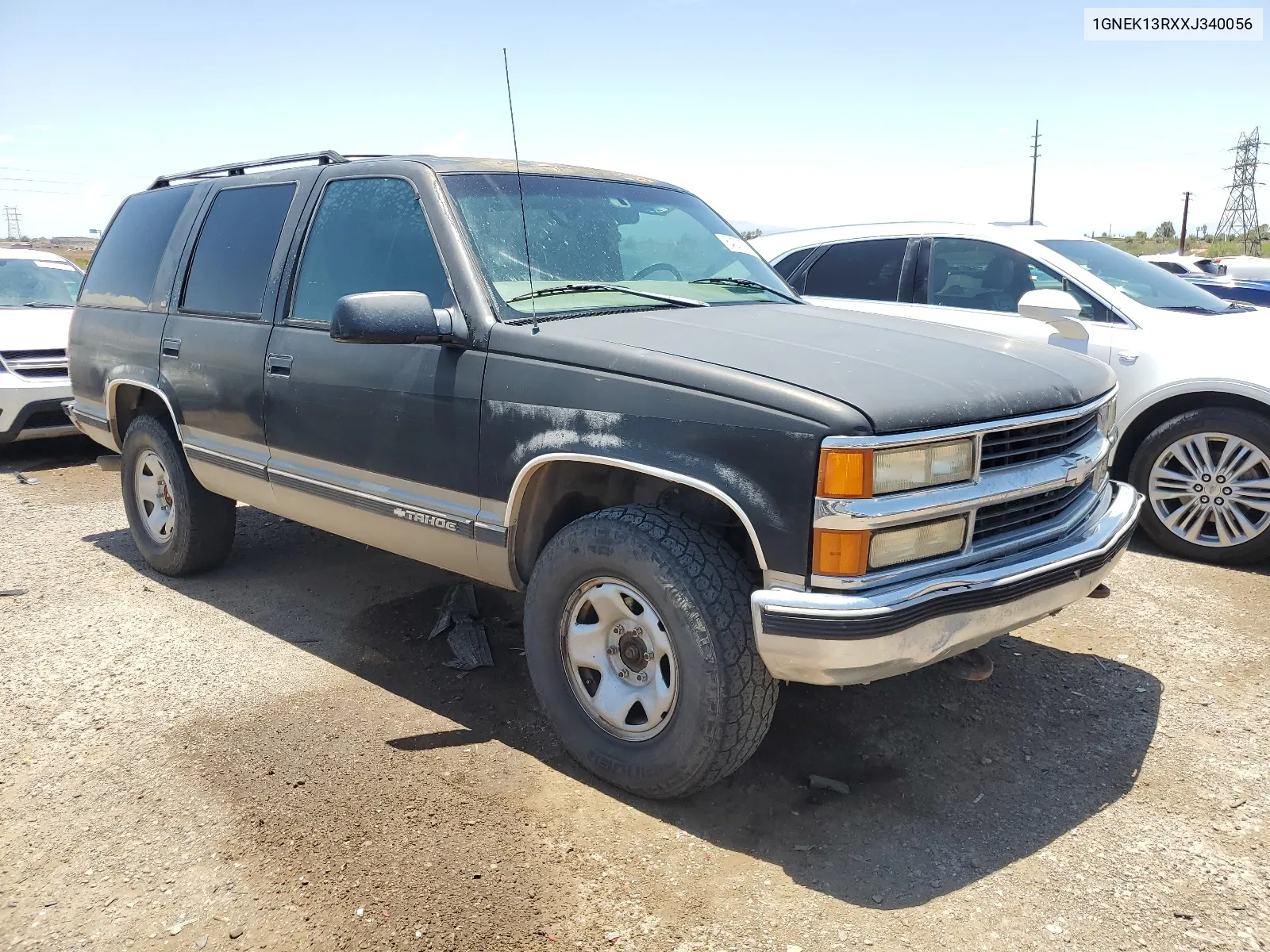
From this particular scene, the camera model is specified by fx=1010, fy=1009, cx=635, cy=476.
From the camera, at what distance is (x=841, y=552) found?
265 cm

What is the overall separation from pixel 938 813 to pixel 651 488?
1338 mm

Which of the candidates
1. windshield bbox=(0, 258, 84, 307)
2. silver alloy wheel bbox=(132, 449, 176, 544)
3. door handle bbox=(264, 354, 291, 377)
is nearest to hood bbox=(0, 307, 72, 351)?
windshield bbox=(0, 258, 84, 307)

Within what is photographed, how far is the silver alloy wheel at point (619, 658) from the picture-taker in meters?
3.05

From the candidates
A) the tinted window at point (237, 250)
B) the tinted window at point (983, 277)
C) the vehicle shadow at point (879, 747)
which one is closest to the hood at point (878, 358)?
the vehicle shadow at point (879, 747)

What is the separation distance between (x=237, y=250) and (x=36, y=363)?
469cm

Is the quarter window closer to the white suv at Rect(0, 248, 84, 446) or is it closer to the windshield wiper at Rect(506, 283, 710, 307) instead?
the windshield wiper at Rect(506, 283, 710, 307)

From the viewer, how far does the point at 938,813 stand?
10.2ft

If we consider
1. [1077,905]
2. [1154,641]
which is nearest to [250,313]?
[1077,905]

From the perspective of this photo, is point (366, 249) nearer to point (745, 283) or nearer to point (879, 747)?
point (745, 283)

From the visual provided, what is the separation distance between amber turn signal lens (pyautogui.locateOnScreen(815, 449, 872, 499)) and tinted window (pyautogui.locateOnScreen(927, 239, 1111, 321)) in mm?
4014

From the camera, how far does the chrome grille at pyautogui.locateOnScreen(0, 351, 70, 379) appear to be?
8.16 meters

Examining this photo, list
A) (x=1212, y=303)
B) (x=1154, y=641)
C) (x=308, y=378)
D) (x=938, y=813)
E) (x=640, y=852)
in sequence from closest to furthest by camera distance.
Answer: (x=640, y=852), (x=938, y=813), (x=308, y=378), (x=1154, y=641), (x=1212, y=303)

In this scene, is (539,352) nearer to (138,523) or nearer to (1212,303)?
(138,523)

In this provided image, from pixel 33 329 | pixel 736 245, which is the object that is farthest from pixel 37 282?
pixel 736 245
